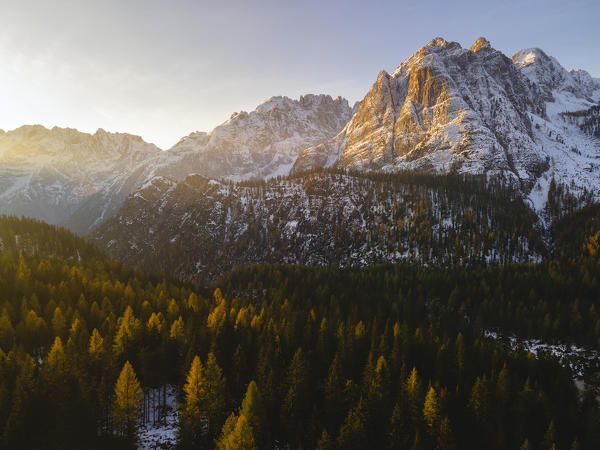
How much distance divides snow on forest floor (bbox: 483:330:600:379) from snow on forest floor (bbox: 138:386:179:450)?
64.0m

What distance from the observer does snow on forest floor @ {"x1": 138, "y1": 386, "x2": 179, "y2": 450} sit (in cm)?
3928

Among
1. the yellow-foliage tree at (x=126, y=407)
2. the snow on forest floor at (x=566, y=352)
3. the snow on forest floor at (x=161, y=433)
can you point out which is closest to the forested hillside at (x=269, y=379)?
the yellow-foliage tree at (x=126, y=407)

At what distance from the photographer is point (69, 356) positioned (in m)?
45.3

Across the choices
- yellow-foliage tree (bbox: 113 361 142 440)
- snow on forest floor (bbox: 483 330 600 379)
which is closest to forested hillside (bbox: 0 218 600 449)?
yellow-foliage tree (bbox: 113 361 142 440)

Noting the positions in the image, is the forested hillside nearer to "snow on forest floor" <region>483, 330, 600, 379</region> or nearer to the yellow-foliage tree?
the yellow-foliage tree

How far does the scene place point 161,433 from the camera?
1660 inches

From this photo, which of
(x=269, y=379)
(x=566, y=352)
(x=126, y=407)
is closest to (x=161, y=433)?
(x=126, y=407)

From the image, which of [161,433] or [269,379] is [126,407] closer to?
[161,433]

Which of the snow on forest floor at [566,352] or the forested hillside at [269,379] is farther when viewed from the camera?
the snow on forest floor at [566,352]

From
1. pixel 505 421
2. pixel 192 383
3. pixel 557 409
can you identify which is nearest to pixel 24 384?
pixel 192 383

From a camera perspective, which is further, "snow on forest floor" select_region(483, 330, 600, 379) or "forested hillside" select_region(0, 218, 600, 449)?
"snow on forest floor" select_region(483, 330, 600, 379)

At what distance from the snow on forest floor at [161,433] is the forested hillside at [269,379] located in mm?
1494

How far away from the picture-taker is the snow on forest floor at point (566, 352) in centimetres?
6775

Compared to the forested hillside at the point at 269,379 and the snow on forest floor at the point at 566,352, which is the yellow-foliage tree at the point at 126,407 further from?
the snow on forest floor at the point at 566,352
